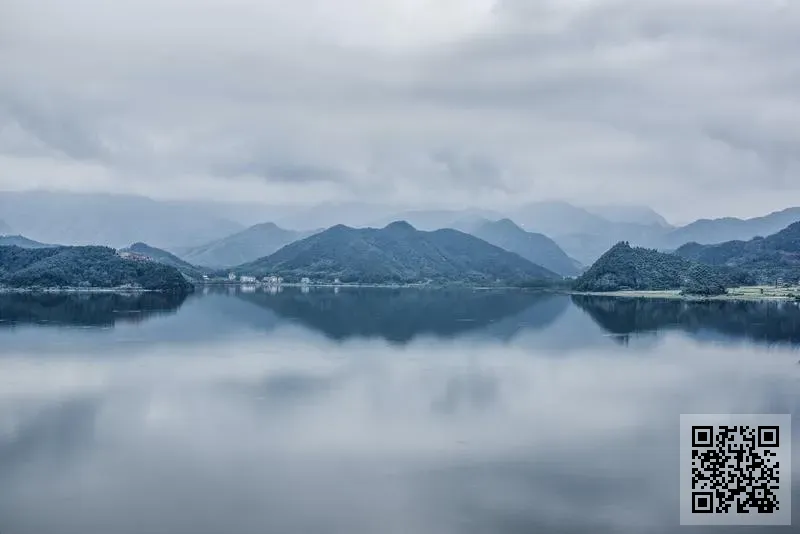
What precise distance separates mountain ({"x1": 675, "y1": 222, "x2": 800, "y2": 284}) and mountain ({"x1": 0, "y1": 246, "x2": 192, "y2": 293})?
61.1 meters

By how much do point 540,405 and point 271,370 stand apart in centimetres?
881

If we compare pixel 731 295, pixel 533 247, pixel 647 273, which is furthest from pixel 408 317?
pixel 533 247

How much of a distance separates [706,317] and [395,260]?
3065 inches

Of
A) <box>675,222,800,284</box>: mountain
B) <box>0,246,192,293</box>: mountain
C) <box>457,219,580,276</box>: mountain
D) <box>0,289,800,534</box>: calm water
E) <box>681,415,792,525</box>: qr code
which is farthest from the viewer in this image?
<box>457,219,580,276</box>: mountain

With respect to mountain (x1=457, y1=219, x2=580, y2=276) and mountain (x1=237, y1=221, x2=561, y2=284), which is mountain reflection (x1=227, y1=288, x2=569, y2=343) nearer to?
mountain (x1=237, y1=221, x2=561, y2=284)

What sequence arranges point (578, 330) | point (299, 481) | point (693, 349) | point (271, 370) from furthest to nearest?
point (578, 330)
point (693, 349)
point (271, 370)
point (299, 481)

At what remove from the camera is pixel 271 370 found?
72.1 ft

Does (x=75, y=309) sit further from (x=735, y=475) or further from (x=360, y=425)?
(x=735, y=475)

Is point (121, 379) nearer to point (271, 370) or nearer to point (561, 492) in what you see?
point (271, 370)

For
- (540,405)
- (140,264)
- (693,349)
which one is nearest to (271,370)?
(540,405)

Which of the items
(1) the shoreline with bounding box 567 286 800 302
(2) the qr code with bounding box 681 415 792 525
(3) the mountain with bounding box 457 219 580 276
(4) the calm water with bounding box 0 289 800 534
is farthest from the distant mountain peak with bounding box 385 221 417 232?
(2) the qr code with bounding box 681 415 792 525

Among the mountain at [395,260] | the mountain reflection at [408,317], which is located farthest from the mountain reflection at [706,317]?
the mountain at [395,260]

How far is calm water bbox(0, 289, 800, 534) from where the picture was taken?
33.3 ft

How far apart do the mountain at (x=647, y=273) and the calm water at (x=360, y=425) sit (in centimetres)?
3894
